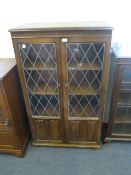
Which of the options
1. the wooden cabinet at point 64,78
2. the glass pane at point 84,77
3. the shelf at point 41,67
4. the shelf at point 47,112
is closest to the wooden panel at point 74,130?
the wooden cabinet at point 64,78

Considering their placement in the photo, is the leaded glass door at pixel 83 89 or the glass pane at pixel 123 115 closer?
the leaded glass door at pixel 83 89

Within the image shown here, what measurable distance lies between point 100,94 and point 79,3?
98 cm

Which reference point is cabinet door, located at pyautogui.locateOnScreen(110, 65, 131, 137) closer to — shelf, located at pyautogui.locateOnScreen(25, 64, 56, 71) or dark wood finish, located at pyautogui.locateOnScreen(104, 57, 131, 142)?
dark wood finish, located at pyautogui.locateOnScreen(104, 57, 131, 142)

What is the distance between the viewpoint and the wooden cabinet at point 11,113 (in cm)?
168

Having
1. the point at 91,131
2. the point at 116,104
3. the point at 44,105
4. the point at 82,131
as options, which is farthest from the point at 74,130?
the point at 116,104

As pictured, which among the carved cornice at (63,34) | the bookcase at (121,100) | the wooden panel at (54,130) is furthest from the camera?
the wooden panel at (54,130)

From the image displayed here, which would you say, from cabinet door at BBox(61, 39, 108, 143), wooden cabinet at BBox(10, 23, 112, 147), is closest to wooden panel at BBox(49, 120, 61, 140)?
wooden cabinet at BBox(10, 23, 112, 147)

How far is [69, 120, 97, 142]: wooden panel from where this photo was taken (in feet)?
6.43

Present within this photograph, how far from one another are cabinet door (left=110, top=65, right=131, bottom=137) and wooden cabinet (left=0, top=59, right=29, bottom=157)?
1.08 m

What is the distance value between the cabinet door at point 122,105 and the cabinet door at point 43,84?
2.01 feet

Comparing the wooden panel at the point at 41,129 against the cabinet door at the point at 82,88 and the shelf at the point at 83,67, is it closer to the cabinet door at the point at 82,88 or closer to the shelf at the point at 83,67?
the cabinet door at the point at 82,88

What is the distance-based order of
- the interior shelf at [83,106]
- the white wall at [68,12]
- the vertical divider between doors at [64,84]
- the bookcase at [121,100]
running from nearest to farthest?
the vertical divider between doors at [64,84] → the bookcase at [121,100] → the white wall at [68,12] → the interior shelf at [83,106]

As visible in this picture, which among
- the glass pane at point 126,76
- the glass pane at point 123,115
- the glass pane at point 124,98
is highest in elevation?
the glass pane at point 126,76

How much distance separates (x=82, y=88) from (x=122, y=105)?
0.52 meters
